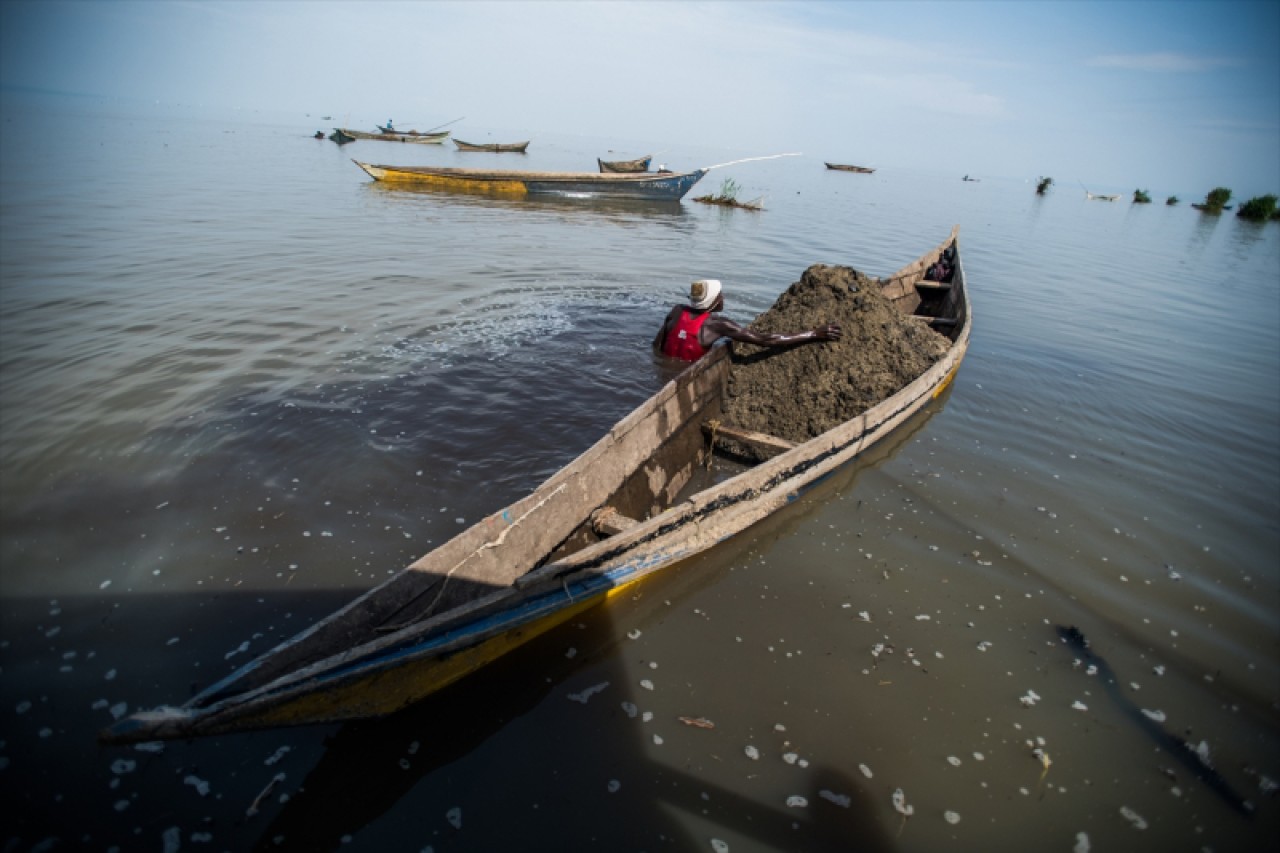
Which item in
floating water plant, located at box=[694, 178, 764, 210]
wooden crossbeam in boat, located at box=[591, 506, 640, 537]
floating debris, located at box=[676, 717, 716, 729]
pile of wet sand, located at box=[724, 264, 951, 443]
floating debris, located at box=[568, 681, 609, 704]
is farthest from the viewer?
floating water plant, located at box=[694, 178, 764, 210]

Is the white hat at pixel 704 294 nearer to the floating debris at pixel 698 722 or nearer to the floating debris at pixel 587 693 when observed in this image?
the floating debris at pixel 587 693

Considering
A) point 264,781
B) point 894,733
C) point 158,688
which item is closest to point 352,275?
point 158,688

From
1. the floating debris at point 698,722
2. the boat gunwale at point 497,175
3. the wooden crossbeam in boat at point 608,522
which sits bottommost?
the floating debris at point 698,722

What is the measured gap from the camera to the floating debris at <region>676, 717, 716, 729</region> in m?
3.17

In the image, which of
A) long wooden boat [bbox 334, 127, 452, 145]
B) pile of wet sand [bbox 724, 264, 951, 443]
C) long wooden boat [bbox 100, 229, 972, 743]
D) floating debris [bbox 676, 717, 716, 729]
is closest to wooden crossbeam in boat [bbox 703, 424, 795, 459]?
long wooden boat [bbox 100, 229, 972, 743]

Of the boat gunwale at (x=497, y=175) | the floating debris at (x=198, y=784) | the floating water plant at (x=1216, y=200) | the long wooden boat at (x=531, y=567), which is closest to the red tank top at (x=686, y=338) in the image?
the long wooden boat at (x=531, y=567)

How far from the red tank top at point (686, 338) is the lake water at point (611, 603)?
1.84 ft

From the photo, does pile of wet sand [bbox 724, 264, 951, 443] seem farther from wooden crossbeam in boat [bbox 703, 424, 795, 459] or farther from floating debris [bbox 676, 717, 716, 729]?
floating debris [bbox 676, 717, 716, 729]

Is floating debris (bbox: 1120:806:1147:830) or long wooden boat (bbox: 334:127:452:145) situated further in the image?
long wooden boat (bbox: 334:127:452:145)

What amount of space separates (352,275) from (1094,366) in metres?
14.1

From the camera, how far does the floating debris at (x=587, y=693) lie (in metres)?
3.27

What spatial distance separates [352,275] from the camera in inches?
458

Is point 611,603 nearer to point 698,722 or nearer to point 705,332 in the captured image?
point 698,722

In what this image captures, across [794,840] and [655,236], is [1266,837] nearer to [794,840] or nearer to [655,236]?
[794,840]
